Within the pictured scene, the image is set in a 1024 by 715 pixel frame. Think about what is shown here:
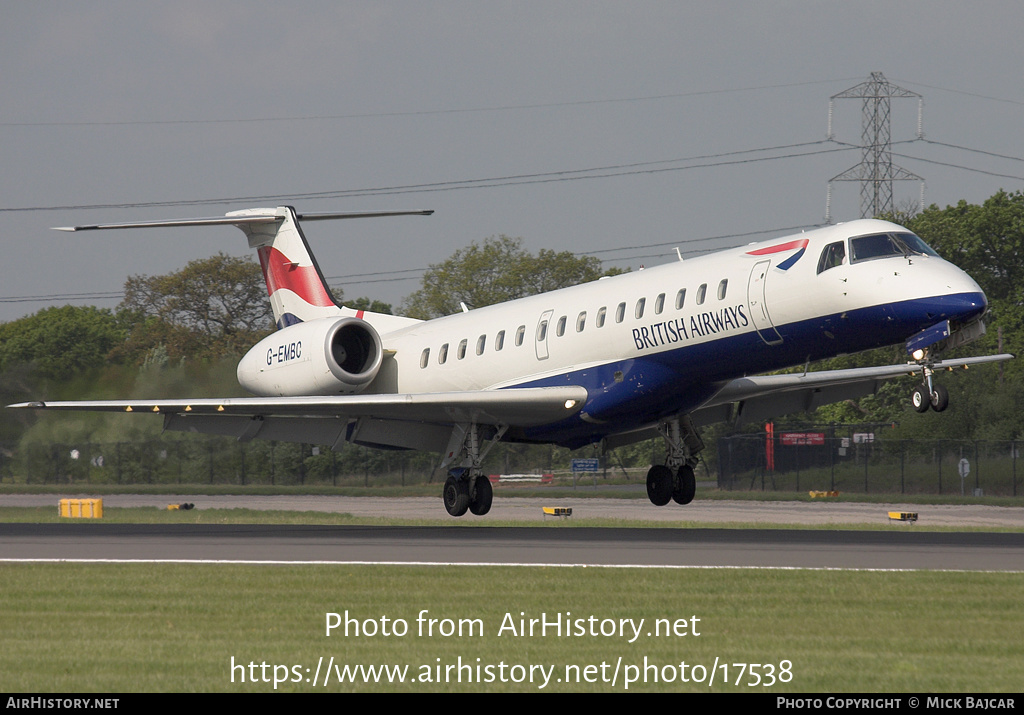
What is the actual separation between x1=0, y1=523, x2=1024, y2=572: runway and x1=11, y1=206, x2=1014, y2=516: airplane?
231cm

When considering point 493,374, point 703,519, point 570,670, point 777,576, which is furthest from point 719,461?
point 570,670

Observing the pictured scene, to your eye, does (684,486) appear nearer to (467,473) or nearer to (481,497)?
(481,497)

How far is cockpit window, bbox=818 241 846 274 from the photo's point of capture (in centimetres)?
1945

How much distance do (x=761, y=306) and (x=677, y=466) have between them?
5879 mm

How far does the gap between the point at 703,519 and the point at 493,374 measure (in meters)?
9.83

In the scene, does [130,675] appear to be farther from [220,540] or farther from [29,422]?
[29,422]

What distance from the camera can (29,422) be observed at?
41.5 metres

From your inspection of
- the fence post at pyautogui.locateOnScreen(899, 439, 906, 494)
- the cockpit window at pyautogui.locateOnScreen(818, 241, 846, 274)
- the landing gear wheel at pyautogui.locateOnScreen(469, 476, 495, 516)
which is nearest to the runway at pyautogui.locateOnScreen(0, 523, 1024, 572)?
the landing gear wheel at pyautogui.locateOnScreen(469, 476, 495, 516)

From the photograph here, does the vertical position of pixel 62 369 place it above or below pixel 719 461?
above

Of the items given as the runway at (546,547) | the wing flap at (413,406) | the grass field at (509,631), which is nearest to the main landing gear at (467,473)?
the wing flap at (413,406)

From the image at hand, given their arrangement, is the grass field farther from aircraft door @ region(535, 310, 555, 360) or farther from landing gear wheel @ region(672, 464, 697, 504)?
landing gear wheel @ region(672, 464, 697, 504)

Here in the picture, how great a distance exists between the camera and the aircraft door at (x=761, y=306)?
20.3 m

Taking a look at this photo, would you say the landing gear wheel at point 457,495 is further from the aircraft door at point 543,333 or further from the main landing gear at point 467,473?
the aircraft door at point 543,333
